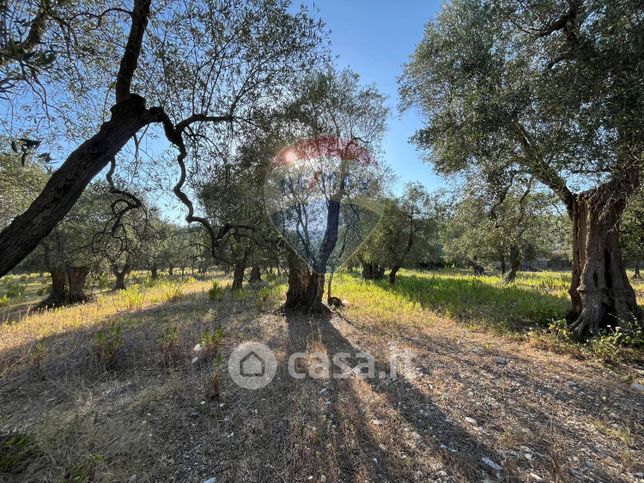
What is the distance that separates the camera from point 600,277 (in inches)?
260

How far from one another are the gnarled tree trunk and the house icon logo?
6.82m

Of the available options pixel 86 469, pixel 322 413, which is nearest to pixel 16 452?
pixel 86 469

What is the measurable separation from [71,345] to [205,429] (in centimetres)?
501

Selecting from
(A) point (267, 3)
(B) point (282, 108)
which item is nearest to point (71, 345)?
(B) point (282, 108)

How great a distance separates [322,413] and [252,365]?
1983 millimetres

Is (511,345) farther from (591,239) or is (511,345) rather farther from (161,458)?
(161,458)

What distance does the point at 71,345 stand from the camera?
19.9 feet

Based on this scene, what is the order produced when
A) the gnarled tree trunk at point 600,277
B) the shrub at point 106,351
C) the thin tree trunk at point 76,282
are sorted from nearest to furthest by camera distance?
the shrub at point 106,351 < the gnarled tree trunk at point 600,277 < the thin tree trunk at point 76,282

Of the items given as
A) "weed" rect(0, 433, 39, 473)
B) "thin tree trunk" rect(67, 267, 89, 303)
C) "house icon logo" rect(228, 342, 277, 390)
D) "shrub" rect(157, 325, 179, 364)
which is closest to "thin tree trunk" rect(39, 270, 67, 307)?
"thin tree trunk" rect(67, 267, 89, 303)

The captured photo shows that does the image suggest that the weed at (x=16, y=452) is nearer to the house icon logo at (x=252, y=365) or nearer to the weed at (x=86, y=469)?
the weed at (x=86, y=469)

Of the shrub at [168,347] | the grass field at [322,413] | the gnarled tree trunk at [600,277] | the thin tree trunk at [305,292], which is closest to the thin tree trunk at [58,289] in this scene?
the grass field at [322,413]

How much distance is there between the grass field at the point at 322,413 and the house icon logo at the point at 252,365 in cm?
19

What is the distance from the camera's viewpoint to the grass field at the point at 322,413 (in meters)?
2.60

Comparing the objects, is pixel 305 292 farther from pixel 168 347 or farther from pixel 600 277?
pixel 600 277
